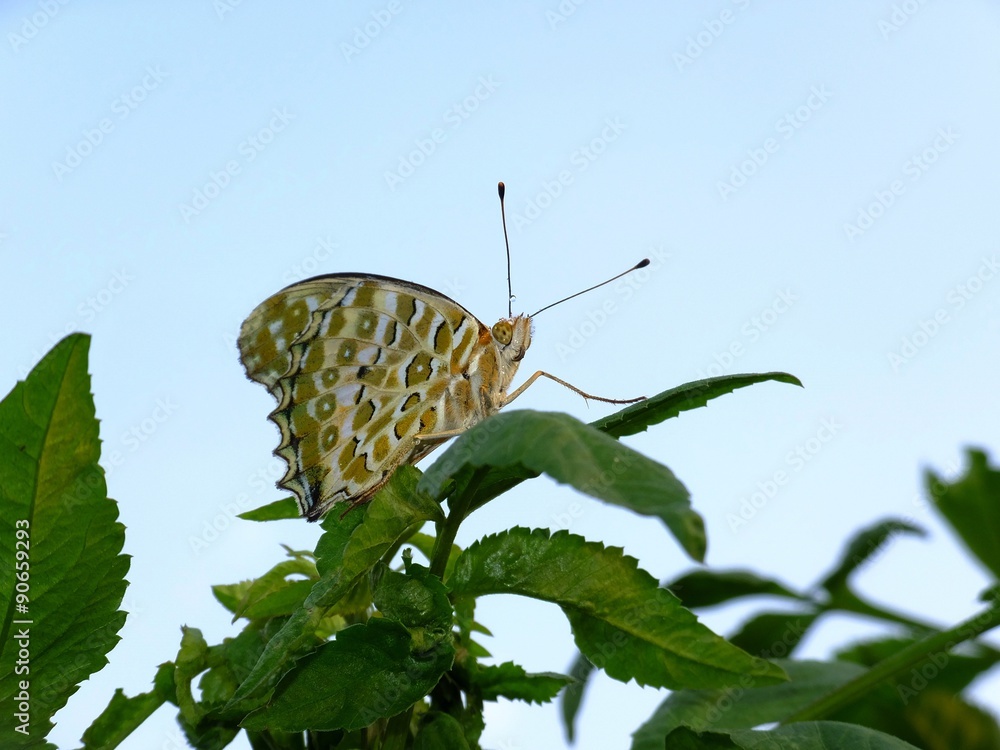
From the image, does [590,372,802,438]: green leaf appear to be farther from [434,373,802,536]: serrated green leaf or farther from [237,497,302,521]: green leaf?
[237,497,302,521]: green leaf

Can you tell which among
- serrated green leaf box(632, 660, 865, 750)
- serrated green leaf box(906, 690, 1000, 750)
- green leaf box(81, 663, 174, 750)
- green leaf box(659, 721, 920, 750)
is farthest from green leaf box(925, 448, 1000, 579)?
green leaf box(81, 663, 174, 750)

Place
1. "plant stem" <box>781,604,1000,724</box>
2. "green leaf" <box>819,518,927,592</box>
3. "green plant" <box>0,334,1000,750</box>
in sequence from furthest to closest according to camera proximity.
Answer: "green leaf" <box>819,518,927,592</box> < "plant stem" <box>781,604,1000,724</box> < "green plant" <box>0,334,1000,750</box>

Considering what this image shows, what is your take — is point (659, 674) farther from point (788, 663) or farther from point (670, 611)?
point (788, 663)

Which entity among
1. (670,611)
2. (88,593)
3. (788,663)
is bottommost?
(788,663)

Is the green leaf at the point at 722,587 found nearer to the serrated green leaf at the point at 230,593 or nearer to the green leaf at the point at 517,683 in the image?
the green leaf at the point at 517,683

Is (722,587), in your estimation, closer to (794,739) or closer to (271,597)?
(794,739)


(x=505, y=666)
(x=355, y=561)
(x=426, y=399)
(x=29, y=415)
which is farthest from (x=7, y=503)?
(x=426, y=399)

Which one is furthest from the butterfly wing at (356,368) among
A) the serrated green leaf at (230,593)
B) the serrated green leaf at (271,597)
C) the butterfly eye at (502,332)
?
the serrated green leaf at (271,597)
